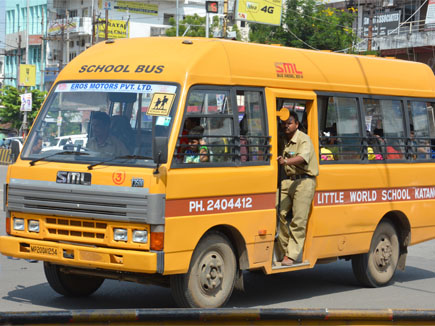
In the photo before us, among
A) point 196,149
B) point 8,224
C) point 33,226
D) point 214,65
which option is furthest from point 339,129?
point 8,224

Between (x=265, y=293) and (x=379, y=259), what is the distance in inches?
68.4

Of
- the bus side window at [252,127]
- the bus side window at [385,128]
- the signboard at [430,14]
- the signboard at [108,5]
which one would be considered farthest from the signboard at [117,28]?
the bus side window at [252,127]

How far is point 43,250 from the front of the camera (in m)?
8.33

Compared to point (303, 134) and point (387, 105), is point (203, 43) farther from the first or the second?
point (387, 105)

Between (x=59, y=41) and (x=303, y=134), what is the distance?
233 feet

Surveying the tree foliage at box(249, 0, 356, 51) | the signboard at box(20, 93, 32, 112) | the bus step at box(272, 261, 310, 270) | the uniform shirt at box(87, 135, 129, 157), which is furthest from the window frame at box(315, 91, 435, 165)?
the signboard at box(20, 93, 32, 112)

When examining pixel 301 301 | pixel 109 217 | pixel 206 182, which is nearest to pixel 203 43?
pixel 206 182

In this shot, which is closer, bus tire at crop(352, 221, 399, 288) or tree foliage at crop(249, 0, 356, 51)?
bus tire at crop(352, 221, 399, 288)

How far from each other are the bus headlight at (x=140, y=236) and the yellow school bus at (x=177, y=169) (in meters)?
0.01

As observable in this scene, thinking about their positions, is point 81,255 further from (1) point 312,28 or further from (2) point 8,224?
(1) point 312,28

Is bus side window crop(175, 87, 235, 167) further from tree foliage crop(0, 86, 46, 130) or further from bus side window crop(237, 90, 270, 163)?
tree foliage crop(0, 86, 46, 130)

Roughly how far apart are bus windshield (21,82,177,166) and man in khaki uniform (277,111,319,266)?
1.80 metres

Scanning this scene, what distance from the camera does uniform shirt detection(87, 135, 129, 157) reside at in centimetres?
823

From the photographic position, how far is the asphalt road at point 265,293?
29.7 ft
